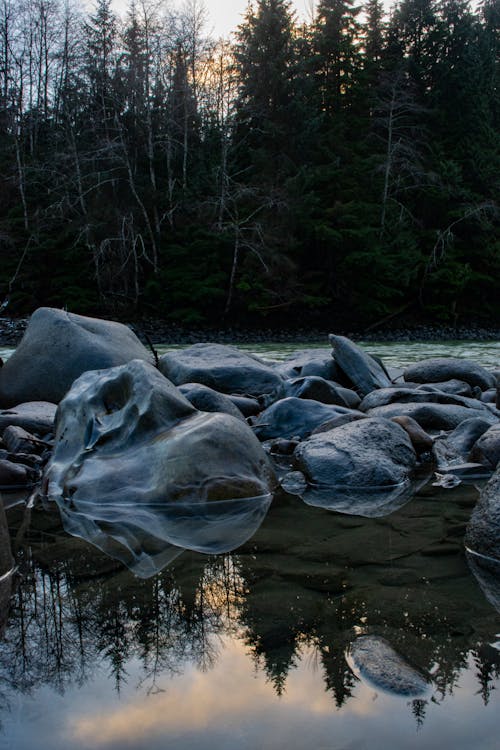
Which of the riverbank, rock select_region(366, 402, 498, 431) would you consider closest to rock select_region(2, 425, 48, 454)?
rock select_region(366, 402, 498, 431)

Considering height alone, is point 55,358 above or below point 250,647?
above

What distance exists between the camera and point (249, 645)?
7.46 feet

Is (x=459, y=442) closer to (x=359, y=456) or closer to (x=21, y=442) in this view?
(x=359, y=456)

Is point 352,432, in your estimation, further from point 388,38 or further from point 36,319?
point 388,38

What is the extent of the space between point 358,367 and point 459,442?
9.37 ft

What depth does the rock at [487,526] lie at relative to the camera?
2963 millimetres

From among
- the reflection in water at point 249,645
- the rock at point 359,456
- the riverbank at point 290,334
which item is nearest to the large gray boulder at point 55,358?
the rock at point 359,456

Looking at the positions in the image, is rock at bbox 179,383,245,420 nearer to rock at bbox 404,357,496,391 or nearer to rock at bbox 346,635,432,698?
rock at bbox 346,635,432,698

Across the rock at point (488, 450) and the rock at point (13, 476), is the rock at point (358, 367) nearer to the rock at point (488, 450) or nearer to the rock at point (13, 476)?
the rock at point (488, 450)

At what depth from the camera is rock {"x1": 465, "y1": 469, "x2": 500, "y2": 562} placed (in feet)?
9.72

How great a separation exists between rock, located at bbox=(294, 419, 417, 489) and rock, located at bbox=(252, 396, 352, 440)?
3.49 feet

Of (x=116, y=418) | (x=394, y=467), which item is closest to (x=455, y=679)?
(x=394, y=467)

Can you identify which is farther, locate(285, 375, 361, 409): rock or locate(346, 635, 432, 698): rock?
locate(285, 375, 361, 409): rock

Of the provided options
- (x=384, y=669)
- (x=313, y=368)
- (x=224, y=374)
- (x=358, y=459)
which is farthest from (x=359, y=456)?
(x=313, y=368)
